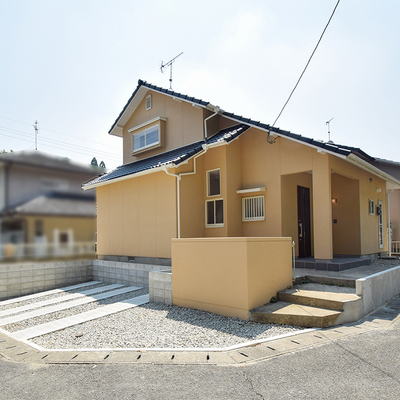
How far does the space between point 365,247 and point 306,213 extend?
2.35 metres

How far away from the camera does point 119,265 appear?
9539 mm

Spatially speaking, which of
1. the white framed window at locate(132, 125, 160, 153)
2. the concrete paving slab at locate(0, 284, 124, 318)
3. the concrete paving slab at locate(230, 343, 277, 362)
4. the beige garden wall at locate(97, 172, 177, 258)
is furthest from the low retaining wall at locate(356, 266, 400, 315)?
the white framed window at locate(132, 125, 160, 153)

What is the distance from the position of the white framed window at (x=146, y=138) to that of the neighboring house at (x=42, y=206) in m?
9.98

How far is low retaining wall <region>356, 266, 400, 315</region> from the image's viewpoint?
5316 mm

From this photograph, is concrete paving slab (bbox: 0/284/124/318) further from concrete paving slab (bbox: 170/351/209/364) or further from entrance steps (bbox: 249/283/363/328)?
entrance steps (bbox: 249/283/363/328)

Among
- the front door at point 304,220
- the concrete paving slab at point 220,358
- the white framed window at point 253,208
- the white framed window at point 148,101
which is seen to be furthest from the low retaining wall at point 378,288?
the white framed window at point 148,101

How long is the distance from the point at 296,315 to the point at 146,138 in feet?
29.4

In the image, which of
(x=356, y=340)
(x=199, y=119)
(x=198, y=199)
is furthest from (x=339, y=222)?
(x=356, y=340)

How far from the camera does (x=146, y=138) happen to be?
11.8 metres

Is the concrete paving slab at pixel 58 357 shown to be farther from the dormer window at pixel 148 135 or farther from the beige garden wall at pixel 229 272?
the dormer window at pixel 148 135

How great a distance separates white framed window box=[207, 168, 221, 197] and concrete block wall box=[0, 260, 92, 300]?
16.8ft

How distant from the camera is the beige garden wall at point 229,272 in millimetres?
5242

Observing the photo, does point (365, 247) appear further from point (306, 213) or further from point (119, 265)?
point (119, 265)

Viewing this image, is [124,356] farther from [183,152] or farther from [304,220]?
[304,220]
